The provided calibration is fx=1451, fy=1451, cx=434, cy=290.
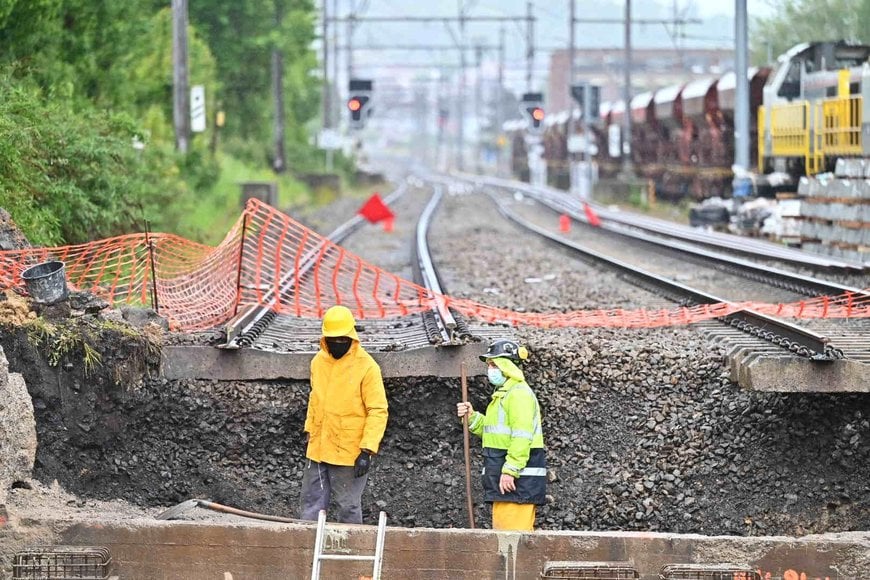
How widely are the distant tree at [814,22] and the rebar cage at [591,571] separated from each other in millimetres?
40972

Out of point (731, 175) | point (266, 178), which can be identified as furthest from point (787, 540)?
point (266, 178)

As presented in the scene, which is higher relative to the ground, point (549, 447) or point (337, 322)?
point (337, 322)

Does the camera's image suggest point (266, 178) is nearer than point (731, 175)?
No

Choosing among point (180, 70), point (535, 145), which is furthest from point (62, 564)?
point (535, 145)

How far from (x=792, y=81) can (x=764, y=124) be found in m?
2.30

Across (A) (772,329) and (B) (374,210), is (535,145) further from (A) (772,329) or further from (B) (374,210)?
(A) (772,329)

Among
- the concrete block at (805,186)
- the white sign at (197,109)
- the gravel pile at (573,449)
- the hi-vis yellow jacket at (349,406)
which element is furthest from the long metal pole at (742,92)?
the hi-vis yellow jacket at (349,406)

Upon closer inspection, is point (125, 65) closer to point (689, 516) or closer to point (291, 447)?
point (291, 447)

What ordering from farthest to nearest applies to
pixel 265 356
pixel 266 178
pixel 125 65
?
1. pixel 266 178
2. pixel 125 65
3. pixel 265 356

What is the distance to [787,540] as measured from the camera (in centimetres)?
769

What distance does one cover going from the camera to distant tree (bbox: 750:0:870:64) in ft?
157

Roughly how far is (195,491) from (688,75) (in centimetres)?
10689

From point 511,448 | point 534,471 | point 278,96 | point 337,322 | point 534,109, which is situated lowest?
point 534,471

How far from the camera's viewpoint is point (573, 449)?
32.7ft
